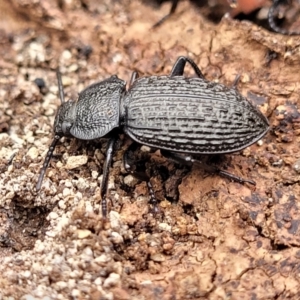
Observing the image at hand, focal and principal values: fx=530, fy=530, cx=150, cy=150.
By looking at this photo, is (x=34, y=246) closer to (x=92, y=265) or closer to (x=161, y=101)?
(x=92, y=265)

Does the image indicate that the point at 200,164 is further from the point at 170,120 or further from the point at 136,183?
the point at 136,183

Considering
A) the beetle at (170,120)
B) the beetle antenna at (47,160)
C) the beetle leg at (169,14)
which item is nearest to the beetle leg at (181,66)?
the beetle at (170,120)

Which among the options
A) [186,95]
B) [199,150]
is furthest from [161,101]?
[199,150]

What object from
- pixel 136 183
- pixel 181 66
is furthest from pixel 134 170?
pixel 181 66

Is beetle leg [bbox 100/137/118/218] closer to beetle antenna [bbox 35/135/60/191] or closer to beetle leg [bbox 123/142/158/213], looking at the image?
beetle leg [bbox 123/142/158/213]

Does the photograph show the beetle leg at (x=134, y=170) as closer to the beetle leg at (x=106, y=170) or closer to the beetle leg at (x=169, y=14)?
the beetle leg at (x=106, y=170)

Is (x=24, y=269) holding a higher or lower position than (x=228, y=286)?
lower

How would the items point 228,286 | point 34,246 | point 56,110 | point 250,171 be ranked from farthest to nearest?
point 56,110 < point 250,171 < point 34,246 < point 228,286
